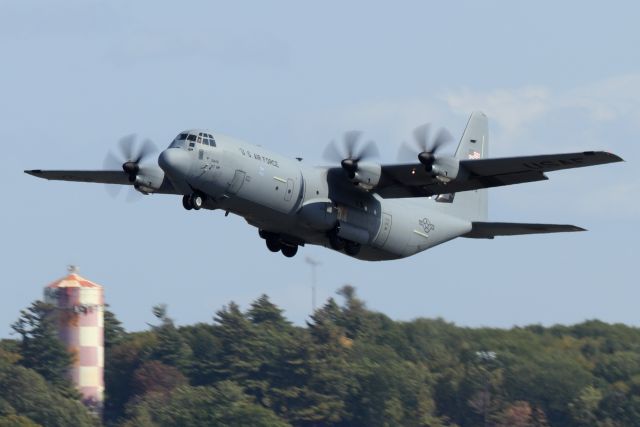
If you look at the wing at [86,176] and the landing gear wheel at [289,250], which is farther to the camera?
the wing at [86,176]

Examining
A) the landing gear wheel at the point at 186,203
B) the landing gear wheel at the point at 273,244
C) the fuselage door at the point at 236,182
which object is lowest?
the landing gear wheel at the point at 273,244

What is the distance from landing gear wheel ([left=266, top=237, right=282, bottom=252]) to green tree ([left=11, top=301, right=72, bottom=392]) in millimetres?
43989

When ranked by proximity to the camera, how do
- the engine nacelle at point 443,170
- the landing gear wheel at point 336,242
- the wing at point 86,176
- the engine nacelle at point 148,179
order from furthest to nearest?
1. the wing at point 86,176
2. the landing gear wheel at point 336,242
3. the engine nacelle at point 148,179
4. the engine nacelle at point 443,170

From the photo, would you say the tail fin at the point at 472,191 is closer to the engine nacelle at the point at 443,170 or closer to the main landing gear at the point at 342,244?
the main landing gear at the point at 342,244

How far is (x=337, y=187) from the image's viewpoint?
38906 millimetres

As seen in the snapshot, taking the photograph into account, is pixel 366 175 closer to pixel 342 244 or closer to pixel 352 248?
pixel 342 244

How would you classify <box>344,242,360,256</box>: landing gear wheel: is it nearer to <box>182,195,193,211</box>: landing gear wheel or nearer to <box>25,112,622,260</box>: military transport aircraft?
<box>25,112,622,260</box>: military transport aircraft

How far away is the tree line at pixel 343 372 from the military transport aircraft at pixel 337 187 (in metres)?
34.3

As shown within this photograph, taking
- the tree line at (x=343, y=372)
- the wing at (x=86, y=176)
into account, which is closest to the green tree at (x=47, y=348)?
the tree line at (x=343, y=372)

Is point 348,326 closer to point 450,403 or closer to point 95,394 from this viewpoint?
point 450,403

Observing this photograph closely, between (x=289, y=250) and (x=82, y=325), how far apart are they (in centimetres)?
4342

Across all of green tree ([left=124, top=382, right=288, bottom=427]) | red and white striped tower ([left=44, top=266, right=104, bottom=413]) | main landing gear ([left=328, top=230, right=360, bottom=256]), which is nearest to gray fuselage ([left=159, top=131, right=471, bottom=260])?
main landing gear ([left=328, top=230, right=360, bottom=256])

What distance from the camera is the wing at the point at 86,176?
135ft

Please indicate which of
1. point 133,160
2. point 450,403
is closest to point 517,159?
point 133,160
